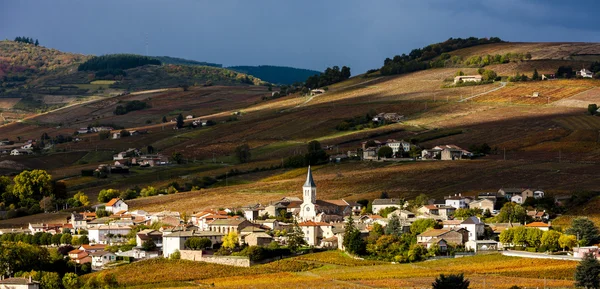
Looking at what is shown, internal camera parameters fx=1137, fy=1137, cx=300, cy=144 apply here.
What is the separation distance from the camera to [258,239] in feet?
268

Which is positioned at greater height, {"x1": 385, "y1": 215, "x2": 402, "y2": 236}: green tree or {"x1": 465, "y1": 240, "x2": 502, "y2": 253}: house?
{"x1": 385, "y1": 215, "x2": 402, "y2": 236}: green tree

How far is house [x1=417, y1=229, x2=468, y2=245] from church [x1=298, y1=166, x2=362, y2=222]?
1258cm

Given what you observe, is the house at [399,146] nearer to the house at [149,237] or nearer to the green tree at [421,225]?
the green tree at [421,225]

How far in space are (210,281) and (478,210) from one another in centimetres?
2818

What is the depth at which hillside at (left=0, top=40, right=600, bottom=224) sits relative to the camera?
108375 mm

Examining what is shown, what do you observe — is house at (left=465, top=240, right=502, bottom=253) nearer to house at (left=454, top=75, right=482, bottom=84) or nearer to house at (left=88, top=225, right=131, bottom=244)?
house at (left=88, top=225, right=131, bottom=244)

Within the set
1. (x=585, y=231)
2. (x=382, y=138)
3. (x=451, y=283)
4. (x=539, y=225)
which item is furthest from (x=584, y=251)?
(x=382, y=138)

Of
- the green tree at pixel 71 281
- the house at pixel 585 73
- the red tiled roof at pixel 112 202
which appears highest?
the house at pixel 585 73

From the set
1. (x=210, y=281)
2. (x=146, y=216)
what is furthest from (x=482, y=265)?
(x=146, y=216)

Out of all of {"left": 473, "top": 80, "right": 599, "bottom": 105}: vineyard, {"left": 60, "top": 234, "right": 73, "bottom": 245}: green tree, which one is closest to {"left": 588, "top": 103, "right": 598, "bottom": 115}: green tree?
{"left": 473, "top": 80, "right": 599, "bottom": 105}: vineyard

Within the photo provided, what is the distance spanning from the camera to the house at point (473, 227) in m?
80.2

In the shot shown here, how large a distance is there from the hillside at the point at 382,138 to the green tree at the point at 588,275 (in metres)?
35.5

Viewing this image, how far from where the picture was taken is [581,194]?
3629 inches

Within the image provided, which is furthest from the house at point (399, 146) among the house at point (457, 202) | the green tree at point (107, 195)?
the house at point (457, 202)
